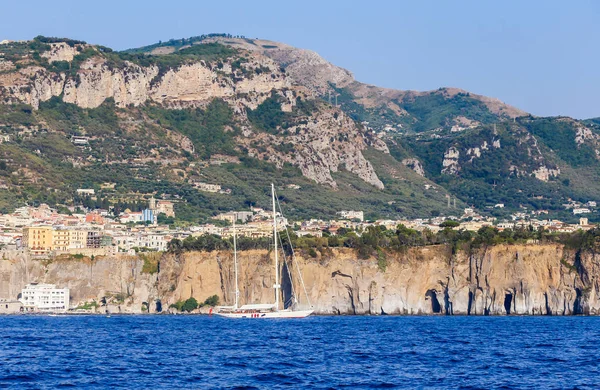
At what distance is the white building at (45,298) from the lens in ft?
430

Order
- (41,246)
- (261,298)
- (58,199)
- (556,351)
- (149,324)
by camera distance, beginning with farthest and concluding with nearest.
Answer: (58,199), (41,246), (261,298), (149,324), (556,351)

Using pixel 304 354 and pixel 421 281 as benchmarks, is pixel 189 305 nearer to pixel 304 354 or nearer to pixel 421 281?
pixel 421 281

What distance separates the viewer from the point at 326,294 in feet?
395

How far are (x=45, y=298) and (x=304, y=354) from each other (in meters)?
67.9

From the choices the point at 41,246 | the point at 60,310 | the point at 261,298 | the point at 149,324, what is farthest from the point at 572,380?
the point at 41,246

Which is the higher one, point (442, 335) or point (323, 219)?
point (323, 219)

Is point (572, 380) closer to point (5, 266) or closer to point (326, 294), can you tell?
point (326, 294)

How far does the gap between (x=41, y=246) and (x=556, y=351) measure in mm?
92238

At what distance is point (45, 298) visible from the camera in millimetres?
131625

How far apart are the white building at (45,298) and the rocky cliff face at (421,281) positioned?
5.70 metres

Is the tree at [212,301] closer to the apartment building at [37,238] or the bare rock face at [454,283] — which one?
the bare rock face at [454,283]

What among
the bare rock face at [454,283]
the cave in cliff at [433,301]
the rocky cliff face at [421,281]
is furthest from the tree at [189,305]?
the cave in cliff at [433,301]

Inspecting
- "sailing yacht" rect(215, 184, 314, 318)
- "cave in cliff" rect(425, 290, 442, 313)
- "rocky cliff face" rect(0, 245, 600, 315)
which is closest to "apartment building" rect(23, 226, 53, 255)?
"rocky cliff face" rect(0, 245, 600, 315)

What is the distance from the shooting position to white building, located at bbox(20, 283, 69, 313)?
13112 cm
